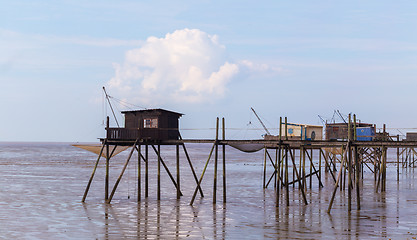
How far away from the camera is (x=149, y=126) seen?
111 feet

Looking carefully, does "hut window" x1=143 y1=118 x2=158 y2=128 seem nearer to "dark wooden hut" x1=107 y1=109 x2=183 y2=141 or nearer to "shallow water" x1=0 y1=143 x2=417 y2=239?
"dark wooden hut" x1=107 y1=109 x2=183 y2=141

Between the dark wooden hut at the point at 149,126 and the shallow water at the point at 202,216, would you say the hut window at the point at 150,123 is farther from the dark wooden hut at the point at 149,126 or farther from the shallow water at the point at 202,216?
the shallow water at the point at 202,216

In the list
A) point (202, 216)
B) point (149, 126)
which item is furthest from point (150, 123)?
point (202, 216)

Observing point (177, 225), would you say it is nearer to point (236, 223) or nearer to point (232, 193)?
Result: point (236, 223)

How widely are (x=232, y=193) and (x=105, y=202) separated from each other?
1045cm

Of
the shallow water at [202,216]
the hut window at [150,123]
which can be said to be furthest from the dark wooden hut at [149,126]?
the shallow water at [202,216]

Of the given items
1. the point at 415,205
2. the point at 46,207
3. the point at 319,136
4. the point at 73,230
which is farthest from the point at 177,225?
the point at 319,136

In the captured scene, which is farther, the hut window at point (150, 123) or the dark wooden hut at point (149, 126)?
the hut window at point (150, 123)

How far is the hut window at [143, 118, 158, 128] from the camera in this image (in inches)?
1325

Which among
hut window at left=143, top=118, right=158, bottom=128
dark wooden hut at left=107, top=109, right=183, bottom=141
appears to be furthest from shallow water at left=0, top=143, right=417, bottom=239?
hut window at left=143, top=118, right=158, bottom=128

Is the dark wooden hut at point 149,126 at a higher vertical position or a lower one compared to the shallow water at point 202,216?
higher

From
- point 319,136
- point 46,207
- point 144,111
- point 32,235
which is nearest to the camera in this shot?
point 32,235

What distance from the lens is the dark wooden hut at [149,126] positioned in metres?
32.6

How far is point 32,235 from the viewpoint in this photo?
22.2 metres
